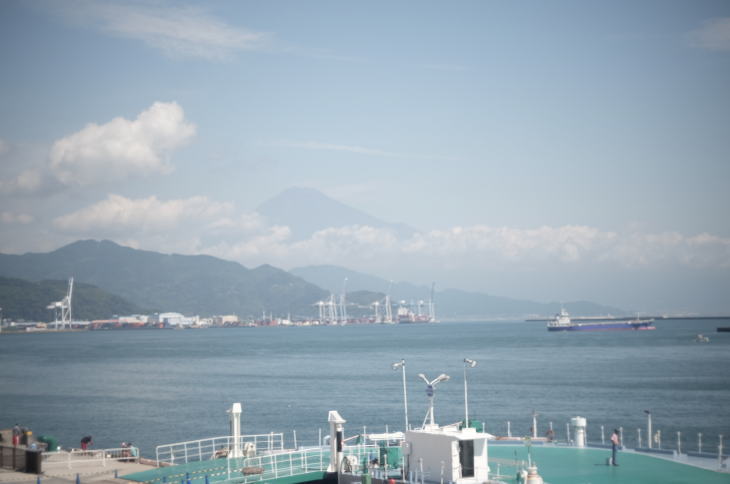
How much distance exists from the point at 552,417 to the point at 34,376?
76.6 metres

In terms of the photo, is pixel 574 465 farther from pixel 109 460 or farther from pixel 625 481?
pixel 109 460

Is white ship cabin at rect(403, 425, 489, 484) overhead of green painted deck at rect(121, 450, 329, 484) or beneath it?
overhead

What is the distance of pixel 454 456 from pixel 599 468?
241 inches

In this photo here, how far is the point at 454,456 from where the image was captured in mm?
23938

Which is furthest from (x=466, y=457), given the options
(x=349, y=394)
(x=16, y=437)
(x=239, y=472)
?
(x=349, y=394)

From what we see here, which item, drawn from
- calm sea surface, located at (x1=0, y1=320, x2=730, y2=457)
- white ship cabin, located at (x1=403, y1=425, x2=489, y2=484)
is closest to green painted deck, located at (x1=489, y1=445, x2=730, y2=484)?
white ship cabin, located at (x1=403, y1=425, x2=489, y2=484)

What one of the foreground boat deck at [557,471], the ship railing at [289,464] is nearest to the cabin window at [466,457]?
the foreground boat deck at [557,471]

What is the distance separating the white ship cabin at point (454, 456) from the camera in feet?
78.5

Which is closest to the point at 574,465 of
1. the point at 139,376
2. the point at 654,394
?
the point at 654,394

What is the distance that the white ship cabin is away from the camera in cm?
2392

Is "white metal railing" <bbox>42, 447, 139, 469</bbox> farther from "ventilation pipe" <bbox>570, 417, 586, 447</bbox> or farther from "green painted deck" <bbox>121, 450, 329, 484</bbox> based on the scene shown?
"ventilation pipe" <bbox>570, 417, 586, 447</bbox>

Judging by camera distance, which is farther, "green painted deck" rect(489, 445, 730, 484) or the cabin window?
"green painted deck" rect(489, 445, 730, 484)

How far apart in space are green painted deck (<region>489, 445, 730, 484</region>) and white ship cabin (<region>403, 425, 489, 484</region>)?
1224 millimetres

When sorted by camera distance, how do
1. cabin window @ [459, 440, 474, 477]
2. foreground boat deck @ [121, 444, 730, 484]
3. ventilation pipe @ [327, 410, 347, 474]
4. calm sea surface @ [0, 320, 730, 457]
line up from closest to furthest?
cabin window @ [459, 440, 474, 477] < foreground boat deck @ [121, 444, 730, 484] < ventilation pipe @ [327, 410, 347, 474] < calm sea surface @ [0, 320, 730, 457]
